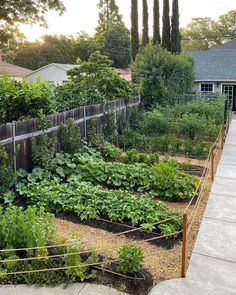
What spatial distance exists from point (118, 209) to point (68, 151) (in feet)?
9.56

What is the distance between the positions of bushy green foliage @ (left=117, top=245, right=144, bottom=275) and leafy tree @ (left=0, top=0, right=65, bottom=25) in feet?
64.9

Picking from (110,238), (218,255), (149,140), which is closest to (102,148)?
(149,140)

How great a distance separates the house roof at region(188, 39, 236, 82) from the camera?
23891 mm

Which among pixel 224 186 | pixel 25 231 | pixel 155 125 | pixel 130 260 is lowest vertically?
pixel 224 186

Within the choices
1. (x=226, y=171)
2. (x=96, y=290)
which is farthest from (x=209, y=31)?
(x=96, y=290)

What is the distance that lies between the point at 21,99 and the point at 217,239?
15.4 feet

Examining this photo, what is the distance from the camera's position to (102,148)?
9.09 m

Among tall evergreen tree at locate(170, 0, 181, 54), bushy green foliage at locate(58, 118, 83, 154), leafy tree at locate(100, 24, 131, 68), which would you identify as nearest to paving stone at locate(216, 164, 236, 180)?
bushy green foliage at locate(58, 118, 83, 154)

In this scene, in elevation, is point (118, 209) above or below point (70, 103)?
below

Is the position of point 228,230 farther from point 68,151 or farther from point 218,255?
point 68,151

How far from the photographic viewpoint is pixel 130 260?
3740 mm

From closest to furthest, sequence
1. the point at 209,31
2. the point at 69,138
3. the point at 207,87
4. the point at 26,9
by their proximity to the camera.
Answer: the point at 69,138
the point at 26,9
the point at 207,87
the point at 209,31

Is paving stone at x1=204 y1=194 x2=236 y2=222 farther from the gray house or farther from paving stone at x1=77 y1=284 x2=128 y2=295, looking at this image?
the gray house

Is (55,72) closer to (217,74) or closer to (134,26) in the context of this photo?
(134,26)
